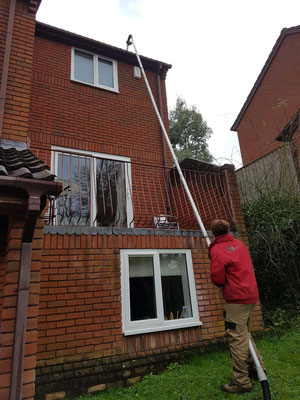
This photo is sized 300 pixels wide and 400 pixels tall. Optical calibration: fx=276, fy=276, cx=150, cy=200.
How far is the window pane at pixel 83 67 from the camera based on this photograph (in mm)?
6938

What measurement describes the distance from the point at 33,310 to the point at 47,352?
3.98 ft

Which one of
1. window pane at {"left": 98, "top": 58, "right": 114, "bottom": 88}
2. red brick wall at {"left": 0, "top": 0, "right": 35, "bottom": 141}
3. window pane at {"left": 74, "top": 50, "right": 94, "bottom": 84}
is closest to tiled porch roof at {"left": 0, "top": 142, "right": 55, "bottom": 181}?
red brick wall at {"left": 0, "top": 0, "right": 35, "bottom": 141}

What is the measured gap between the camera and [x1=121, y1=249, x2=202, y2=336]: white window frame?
3.81m

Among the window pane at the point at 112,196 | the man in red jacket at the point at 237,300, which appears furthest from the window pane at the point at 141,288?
the window pane at the point at 112,196

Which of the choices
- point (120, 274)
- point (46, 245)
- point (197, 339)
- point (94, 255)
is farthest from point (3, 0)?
point (197, 339)

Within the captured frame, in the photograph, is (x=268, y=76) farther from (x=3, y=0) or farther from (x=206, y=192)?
(x=3, y=0)

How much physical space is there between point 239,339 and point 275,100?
1458cm

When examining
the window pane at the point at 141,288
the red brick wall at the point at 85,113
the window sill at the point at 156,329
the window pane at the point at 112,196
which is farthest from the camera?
the red brick wall at the point at 85,113

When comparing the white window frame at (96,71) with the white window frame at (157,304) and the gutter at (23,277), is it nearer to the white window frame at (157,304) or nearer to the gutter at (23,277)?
the white window frame at (157,304)

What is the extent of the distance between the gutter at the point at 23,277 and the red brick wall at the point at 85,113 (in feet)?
11.9

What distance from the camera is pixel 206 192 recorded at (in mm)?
5645

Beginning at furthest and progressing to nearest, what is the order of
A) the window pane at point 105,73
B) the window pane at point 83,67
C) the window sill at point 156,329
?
→ the window pane at point 105,73 < the window pane at point 83,67 < the window sill at point 156,329

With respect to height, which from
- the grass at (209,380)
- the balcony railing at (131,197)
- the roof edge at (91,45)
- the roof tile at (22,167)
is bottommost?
the grass at (209,380)

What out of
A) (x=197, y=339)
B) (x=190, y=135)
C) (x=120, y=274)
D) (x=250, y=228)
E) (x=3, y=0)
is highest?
(x=190, y=135)
